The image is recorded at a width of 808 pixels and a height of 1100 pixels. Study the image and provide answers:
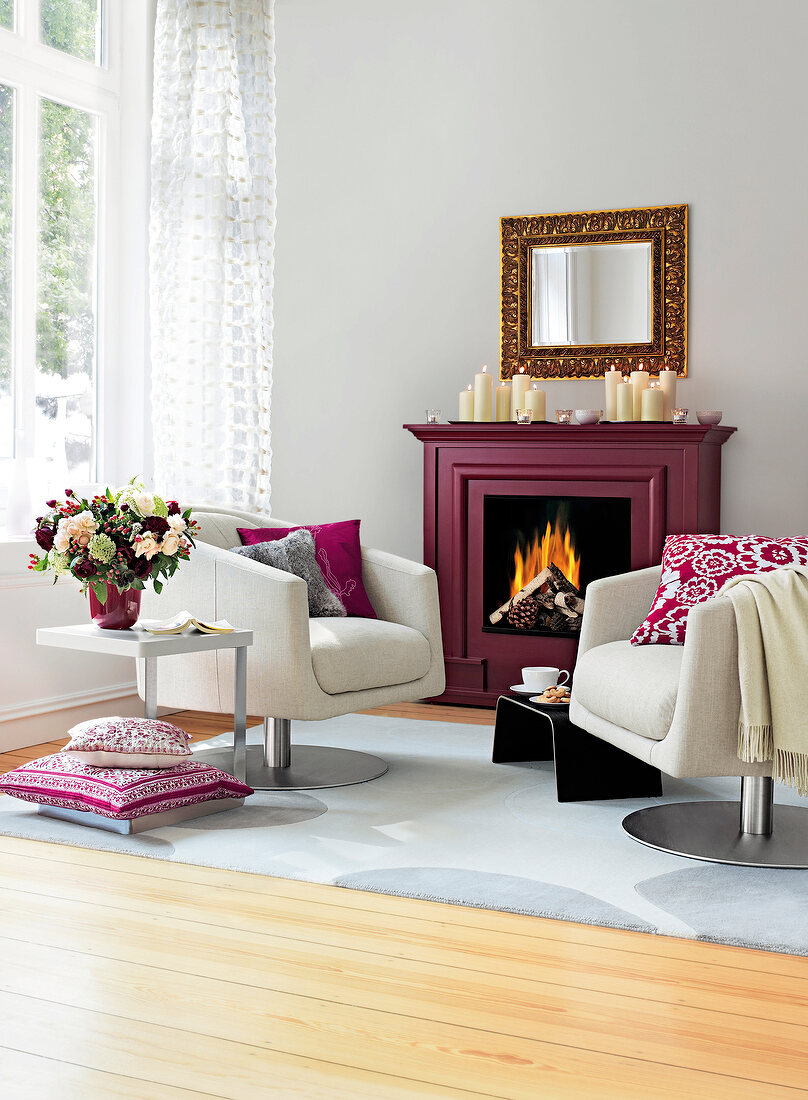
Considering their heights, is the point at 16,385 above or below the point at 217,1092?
above

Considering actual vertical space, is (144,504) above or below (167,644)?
above

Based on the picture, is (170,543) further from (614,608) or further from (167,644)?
(614,608)

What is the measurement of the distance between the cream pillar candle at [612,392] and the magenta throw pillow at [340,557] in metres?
1.24

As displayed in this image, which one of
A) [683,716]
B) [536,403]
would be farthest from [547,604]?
[683,716]

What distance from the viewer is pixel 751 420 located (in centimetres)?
460

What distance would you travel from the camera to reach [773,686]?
2.63 metres

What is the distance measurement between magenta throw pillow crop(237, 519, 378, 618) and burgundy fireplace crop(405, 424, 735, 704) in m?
0.97

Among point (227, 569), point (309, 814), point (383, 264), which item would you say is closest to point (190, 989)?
point (309, 814)

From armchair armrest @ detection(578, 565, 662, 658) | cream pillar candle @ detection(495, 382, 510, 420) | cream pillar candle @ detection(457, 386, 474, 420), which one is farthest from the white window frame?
armchair armrest @ detection(578, 565, 662, 658)

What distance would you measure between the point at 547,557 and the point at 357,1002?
9.69 ft

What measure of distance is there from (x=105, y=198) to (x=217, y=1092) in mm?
4145

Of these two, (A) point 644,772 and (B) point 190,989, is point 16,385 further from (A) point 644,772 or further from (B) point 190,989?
(B) point 190,989

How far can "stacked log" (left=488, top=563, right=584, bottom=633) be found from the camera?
4703 millimetres

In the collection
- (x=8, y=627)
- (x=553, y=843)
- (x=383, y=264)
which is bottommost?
(x=553, y=843)
